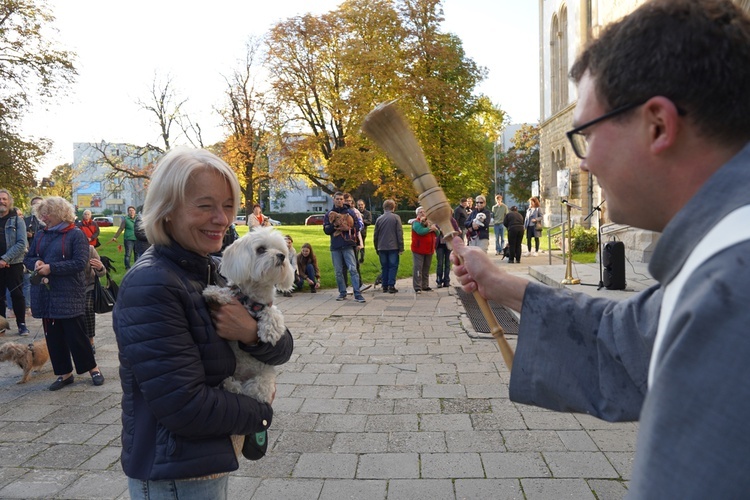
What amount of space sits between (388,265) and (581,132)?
1273 cm

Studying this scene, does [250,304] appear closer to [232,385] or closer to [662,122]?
[232,385]

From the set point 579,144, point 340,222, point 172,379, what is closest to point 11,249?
point 340,222

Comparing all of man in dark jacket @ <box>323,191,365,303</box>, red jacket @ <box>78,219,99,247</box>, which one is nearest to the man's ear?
man in dark jacket @ <box>323,191,365,303</box>

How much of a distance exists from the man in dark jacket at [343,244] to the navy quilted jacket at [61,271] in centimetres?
631

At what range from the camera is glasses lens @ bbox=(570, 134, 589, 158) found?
1.29m

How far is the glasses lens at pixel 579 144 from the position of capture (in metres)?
1.29

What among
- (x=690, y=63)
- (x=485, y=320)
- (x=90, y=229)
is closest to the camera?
→ (x=690, y=63)

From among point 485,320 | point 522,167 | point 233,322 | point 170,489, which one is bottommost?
point 485,320

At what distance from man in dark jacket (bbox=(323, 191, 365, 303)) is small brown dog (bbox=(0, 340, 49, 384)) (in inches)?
257

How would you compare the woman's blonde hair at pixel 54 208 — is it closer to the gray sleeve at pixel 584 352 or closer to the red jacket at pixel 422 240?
the gray sleeve at pixel 584 352

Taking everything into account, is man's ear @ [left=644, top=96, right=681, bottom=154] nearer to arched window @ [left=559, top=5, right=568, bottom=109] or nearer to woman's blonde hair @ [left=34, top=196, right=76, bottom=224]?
woman's blonde hair @ [left=34, top=196, right=76, bottom=224]

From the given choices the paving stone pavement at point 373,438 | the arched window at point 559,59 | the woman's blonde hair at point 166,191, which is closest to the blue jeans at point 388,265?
the paving stone pavement at point 373,438

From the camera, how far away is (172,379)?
182 cm

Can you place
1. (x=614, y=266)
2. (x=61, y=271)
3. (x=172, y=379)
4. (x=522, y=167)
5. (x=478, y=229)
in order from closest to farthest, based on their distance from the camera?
(x=172, y=379) → (x=61, y=271) → (x=614, y=266) → (x=478, y=229) → (x=522, y=167)
